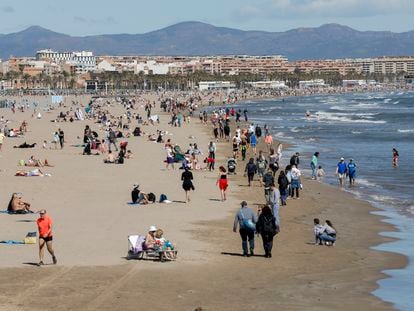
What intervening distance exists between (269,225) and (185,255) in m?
1.48

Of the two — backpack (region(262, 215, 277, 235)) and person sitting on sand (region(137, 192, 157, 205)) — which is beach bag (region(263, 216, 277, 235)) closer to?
backpack (region(262, 215, 277, 235))

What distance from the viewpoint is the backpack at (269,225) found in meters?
14.1

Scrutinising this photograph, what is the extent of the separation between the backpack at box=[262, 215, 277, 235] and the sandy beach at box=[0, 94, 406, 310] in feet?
1.62

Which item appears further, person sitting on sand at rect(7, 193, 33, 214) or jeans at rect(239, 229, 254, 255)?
person sitting on sand at rect(7, 193, 33, 214)

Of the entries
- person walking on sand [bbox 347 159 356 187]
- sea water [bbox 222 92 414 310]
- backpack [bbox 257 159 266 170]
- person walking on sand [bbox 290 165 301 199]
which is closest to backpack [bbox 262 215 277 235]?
sea water [bbox 222 92 414 310]

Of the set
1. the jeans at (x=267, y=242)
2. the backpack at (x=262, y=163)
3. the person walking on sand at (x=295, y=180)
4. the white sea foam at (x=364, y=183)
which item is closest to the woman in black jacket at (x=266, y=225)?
the jeans at (x=267, y=242)

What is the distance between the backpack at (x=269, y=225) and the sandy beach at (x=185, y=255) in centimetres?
49

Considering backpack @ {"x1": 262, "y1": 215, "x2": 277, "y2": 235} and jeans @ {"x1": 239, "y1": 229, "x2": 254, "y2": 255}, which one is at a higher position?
backpack @ {"x1": 262, "y1": 215, "x2": 277, "y2": 235}

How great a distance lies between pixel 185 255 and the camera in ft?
47.3

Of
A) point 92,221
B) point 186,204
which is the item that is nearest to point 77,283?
point 92,221

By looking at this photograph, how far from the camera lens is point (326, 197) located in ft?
76.4

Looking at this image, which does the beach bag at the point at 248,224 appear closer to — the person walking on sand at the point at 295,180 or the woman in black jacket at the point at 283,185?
the woman in black jacket at the point at 283,185

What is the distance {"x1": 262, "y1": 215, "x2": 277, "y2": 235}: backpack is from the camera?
46.4 feet

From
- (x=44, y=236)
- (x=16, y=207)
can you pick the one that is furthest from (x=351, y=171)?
(x=44, y=236)
